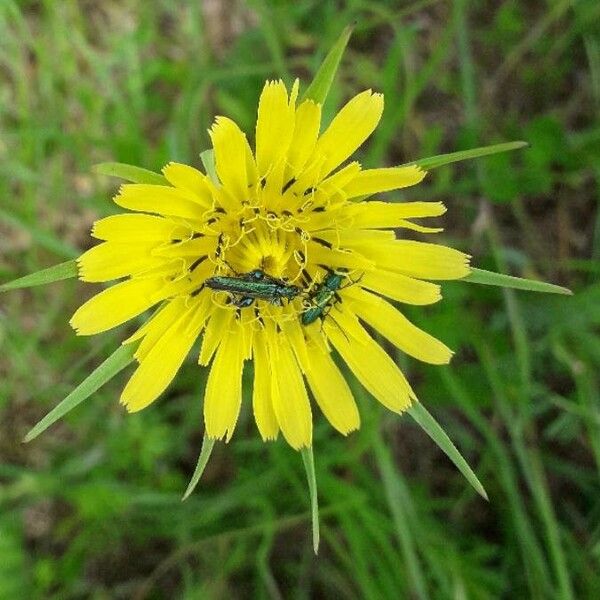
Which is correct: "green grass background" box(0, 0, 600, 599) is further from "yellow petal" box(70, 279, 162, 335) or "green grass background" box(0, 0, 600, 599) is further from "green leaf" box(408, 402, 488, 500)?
"yellow petal" box(70, 279, 162, 335)

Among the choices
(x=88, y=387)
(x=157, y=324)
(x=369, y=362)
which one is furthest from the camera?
(x=369, y=362)

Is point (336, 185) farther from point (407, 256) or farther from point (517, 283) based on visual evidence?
point (517, 283)

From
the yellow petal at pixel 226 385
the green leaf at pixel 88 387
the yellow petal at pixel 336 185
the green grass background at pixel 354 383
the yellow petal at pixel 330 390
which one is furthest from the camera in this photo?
the green grass background at pixel 354 383

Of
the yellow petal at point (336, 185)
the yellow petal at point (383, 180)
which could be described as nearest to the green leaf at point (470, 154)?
the yellow petal at point (383, 180)

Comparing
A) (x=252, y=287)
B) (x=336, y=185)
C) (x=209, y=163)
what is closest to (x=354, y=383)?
(x=252, y=287)

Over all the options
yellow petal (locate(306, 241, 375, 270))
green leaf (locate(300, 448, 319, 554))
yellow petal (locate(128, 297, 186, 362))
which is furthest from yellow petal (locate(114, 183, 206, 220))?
green leaf (locate(300, 448, 319, 554))

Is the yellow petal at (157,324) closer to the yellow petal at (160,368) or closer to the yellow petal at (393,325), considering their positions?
the yellow petal at (160,368)

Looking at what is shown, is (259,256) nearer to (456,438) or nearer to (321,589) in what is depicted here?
(456,438)
